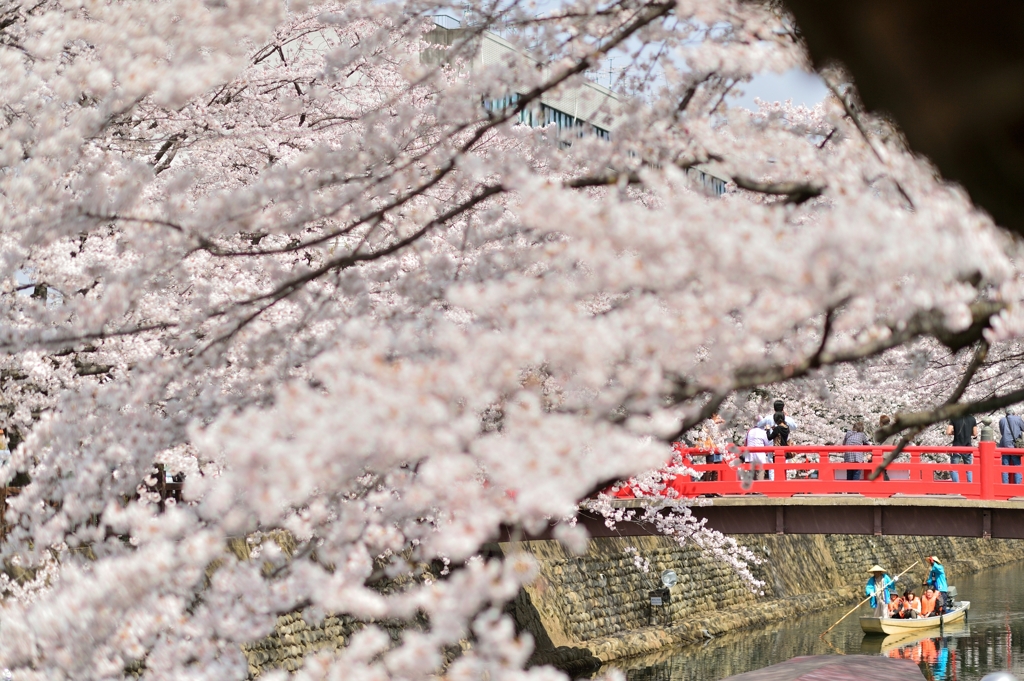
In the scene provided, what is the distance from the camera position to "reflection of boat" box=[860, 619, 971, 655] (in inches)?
892

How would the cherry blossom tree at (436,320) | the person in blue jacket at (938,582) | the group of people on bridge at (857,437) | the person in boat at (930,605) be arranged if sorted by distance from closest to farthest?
the cherry blossom tree at (436,320)
the group of people on bridge at (857,437)
the person in boat at (930,605)
the person in blue jacket at (938,582)

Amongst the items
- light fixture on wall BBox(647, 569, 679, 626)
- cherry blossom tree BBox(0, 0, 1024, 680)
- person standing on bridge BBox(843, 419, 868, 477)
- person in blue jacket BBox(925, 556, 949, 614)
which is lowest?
person in blue jacket BBox(925, 556, 949, 614)

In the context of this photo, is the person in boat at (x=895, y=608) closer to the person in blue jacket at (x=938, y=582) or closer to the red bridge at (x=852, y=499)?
the person in blue jacket at (x=938, y=582)

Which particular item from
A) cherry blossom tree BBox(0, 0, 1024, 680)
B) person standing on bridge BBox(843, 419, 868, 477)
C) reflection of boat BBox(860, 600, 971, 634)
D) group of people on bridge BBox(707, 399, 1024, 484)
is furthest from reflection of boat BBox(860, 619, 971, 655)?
cherry blossom tree BBox(0, 0, 1024, 680)

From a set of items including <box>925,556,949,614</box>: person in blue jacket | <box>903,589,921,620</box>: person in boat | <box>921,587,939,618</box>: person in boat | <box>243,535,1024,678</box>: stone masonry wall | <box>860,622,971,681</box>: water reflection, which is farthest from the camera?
<box>925,556,949,614</box>: person in blue jacket

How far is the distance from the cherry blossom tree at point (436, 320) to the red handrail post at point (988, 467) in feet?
35.1

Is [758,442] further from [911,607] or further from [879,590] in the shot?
[879,590]

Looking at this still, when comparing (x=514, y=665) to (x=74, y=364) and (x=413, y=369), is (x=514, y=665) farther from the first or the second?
(x=74, y=364)

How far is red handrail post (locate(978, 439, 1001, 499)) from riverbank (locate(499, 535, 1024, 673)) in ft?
23.3

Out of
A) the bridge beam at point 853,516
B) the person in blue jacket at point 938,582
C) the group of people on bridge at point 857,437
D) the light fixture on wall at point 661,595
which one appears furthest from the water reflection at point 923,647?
the bridge beam at point 853,516

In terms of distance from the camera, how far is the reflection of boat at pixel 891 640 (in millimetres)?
22656

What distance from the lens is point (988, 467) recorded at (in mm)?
16406

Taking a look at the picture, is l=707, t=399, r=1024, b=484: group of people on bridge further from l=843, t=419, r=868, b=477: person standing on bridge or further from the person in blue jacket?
the person in blue jacket

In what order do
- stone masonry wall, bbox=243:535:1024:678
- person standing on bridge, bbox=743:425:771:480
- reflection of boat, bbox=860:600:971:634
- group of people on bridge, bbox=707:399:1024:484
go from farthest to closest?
reflection of boat, bbox=860:600:971:634, person standing on bridge, bbox=743:425:771:480, group of people on bridge, bbox=707:399:1024:484, stone masonry wall, bbox=243:535:1024:678
